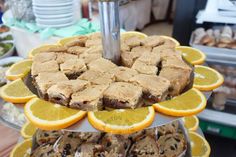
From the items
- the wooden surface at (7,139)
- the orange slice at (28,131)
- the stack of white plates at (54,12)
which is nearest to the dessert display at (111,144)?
the orange slice at (28,131)

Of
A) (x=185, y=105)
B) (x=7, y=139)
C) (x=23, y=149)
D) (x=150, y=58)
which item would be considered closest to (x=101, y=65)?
(x=150, y=58)

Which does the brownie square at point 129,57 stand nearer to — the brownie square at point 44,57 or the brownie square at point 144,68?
the brownie square at point 144,68

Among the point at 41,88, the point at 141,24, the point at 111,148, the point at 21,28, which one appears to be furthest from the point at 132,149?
the point at 141,24

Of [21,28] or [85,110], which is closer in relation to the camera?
[85,110]

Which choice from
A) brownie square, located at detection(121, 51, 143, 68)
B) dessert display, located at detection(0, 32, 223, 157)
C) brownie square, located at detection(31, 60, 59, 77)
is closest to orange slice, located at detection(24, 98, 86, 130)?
dessert display, located at detection(0, 32, 223, 157)

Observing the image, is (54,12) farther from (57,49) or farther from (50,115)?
(50,115)

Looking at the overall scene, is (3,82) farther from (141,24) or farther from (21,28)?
(141,24)
